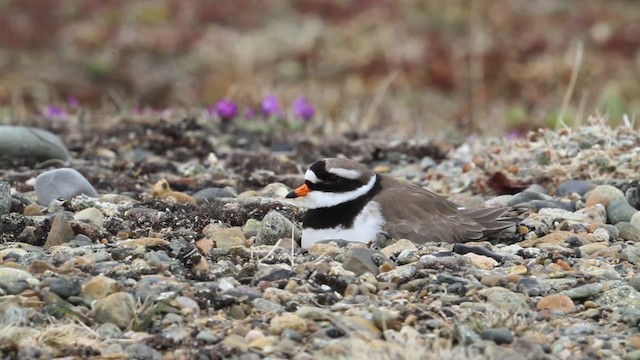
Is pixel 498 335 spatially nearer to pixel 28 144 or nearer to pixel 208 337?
pixel 208 337

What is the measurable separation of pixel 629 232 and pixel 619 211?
0.50 m

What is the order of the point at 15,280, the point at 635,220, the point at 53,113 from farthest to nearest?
the point at 53,113, the point at 635,220, the point at 15,280

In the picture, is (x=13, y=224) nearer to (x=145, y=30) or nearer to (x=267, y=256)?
(x=267, y=256)

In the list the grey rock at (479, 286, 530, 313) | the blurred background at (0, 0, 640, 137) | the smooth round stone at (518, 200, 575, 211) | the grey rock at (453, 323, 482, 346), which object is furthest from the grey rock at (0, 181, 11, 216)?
the blurred background at (0, 0, 640, 137)

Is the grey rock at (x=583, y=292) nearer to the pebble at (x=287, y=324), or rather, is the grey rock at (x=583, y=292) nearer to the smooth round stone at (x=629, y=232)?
the pebble at (x=287, y=324)

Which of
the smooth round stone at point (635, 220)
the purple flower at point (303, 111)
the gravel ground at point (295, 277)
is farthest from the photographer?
the purple flower at point (303, 111)

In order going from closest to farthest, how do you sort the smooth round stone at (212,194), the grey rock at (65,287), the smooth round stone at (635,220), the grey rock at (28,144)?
the grey rock at (65,287)
the smooth round stone at (635,220)
the smooth round stone at (212,194)
the grey rock at (28,144)

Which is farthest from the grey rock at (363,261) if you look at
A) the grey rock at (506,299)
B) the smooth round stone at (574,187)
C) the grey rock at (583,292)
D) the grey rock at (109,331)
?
the smooth round stone at (574,187)

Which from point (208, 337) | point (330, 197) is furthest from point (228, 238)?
point (208, 337)

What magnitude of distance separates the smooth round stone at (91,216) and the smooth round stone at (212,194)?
3.09ft

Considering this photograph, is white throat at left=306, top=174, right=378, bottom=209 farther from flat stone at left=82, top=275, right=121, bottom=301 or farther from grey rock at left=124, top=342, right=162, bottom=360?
grey rock at left=124, top=342, right=162, bottom=360

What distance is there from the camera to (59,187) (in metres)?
6.62

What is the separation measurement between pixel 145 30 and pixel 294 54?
10.7 feet

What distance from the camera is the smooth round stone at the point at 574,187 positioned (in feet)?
23.7
